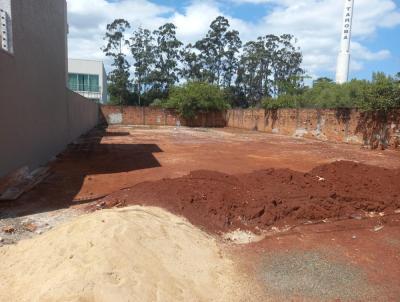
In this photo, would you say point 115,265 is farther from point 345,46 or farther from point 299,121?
point 345,46

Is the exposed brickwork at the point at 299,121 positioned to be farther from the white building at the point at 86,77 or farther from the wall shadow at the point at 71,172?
the wall shadow at the point at 71,172

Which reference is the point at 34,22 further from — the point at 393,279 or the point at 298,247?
the point at 393,279

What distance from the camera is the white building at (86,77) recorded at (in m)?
40.0

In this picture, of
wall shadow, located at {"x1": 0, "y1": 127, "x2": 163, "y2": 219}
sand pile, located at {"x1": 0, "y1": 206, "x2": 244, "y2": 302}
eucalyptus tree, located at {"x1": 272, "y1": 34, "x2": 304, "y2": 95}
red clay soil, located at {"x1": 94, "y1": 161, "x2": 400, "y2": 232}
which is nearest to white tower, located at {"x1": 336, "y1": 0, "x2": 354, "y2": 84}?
eucalyptus tree, located at {"x1": 272, "y1": 34, "x2": 304, "y2": 95}

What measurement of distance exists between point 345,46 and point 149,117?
80.9 feet

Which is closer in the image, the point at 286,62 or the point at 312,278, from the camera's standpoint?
the point at 312,278

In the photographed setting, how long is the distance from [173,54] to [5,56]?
43.3 meters

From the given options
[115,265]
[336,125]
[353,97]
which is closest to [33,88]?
[115,265]

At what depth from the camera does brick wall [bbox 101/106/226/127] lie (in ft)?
115

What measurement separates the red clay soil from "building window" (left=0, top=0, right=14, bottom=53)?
12.7ft

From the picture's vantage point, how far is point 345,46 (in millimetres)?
39438

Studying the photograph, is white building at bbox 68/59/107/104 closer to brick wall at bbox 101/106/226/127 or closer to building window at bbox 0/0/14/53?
brick wall at bbox 101/106/226/127

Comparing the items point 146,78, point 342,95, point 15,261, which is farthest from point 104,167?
point 146,78

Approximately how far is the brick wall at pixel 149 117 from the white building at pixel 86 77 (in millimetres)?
8192
